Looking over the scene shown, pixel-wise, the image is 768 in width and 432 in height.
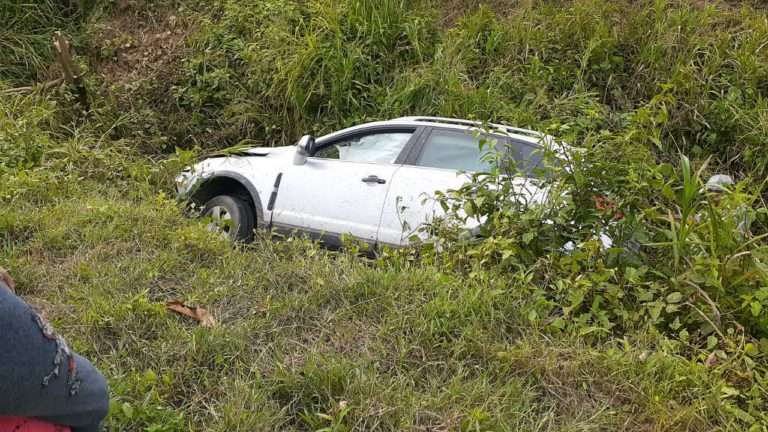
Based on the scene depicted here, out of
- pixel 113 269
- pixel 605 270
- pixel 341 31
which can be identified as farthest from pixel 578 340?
pixel 341 31

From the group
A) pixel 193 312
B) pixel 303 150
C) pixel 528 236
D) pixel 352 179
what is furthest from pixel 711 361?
pixel 303 150

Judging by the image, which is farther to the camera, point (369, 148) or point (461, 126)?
point (369, 148)

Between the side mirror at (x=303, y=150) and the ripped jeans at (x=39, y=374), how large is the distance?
4.36 m

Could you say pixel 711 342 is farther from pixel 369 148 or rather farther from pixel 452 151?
pixel 369 148

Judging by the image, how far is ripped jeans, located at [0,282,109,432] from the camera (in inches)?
55.9

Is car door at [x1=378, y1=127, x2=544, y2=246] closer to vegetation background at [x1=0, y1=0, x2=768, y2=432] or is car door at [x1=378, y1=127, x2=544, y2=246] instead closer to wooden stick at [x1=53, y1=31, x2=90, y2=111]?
vegetation background at [x1=0, y1=0, x2=768, y2=432]

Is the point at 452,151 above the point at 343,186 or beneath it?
above

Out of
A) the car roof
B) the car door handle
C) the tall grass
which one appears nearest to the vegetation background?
the car roof

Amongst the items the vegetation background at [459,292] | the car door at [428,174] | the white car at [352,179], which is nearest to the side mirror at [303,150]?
the white car at [352,179]

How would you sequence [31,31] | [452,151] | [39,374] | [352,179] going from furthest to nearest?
[31,31], [352,179], [452,151], [39,374]

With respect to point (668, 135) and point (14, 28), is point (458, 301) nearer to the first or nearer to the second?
point (668, 135)

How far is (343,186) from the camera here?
18.6 feet

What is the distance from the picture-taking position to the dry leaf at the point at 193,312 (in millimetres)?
3445

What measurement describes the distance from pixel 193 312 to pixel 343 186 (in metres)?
2.35
